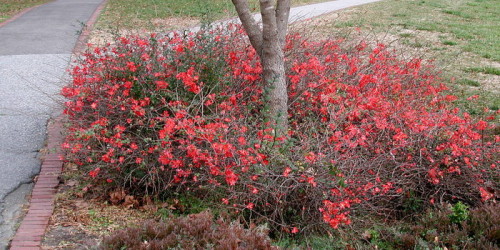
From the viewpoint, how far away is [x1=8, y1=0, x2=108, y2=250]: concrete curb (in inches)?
143

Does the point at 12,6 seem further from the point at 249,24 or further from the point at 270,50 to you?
the point at 270,50

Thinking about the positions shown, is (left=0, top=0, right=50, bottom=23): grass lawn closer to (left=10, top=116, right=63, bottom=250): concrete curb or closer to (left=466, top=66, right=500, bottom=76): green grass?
(left=10, top=116, right=63, bottom=250): concrete curb

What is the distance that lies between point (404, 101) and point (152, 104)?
280cm

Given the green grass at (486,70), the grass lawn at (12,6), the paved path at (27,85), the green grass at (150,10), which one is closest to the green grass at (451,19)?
the green grass at (486,70)

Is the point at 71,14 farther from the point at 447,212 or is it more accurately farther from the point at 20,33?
the point at 447,212

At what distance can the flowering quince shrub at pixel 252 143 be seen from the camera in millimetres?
4020

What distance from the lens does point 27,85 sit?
7035 mm

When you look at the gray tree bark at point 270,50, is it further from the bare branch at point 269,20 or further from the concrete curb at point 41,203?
the concrete curb at point 41,203

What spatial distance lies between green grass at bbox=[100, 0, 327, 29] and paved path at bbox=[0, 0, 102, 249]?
1.13 metres

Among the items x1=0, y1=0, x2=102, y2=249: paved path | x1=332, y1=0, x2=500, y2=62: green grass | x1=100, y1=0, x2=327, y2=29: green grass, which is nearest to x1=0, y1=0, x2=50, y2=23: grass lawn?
x1=0, y1=0, x2=102, y2=249: paved path

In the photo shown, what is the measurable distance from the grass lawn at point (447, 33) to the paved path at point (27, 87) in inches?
199

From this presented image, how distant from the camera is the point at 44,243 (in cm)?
362

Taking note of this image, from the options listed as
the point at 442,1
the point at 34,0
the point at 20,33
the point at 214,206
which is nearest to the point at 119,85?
the point at 214,206

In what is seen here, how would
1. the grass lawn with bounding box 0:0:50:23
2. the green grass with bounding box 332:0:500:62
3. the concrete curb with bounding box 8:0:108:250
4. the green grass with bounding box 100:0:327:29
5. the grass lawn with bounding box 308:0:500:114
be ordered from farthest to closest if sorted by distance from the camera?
the grass lawn with bounding box 0:0:50:23, the green grass with bounding box 100:0:327:29, the green grass with bounding box 332:0:500:62, the grass lawn with bounding box 308:0:500:114, the concrete curb with bounding box 8:0:108:250
